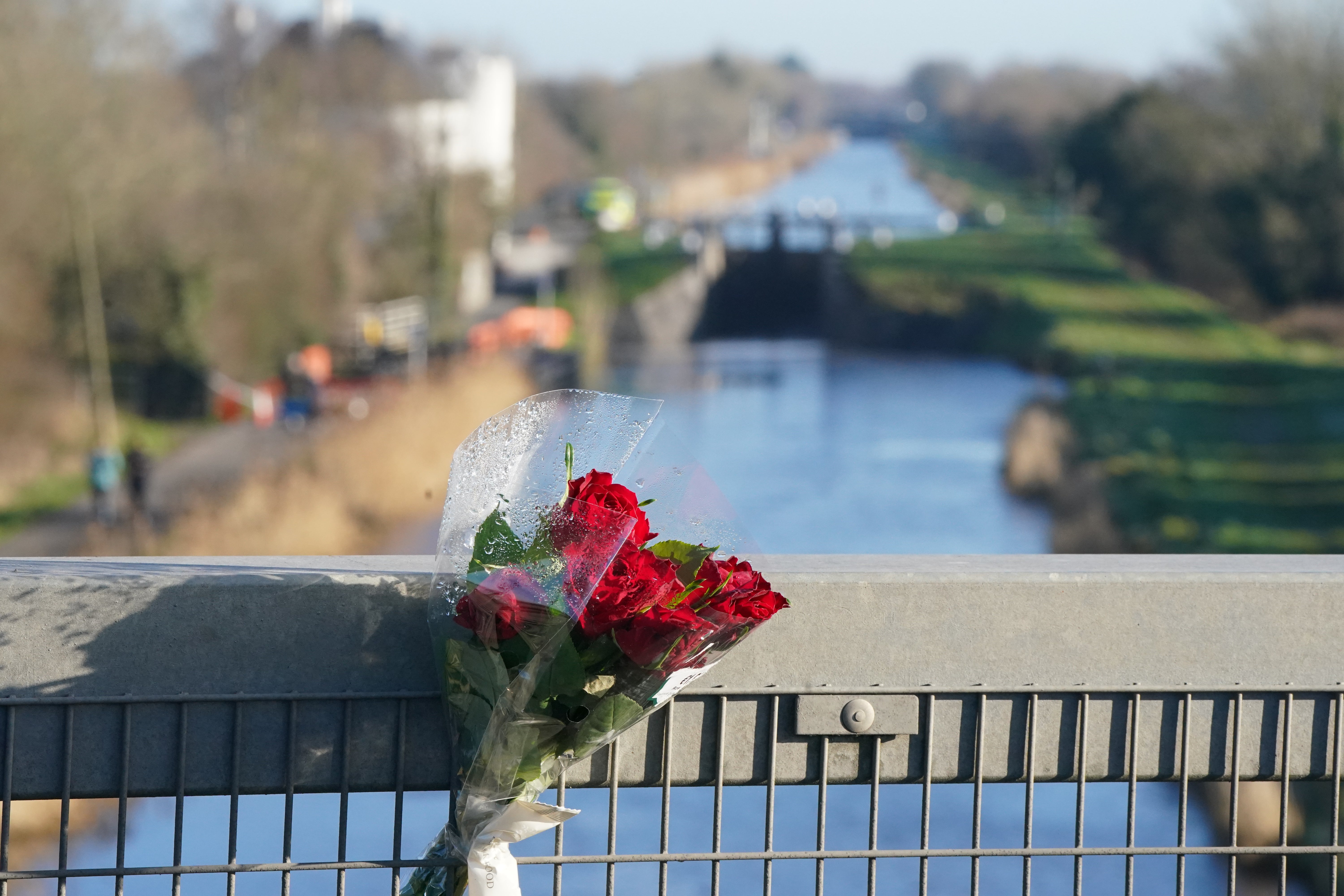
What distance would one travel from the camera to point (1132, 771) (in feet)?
8.00

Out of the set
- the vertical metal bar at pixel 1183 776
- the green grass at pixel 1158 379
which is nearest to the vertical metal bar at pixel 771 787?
the vertical metal bar at pixel 1183 776

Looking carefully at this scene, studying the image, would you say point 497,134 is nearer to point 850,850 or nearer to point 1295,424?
point 1295,424

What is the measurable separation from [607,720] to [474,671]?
0.17 metres

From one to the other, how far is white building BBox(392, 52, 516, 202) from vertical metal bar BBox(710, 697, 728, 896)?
36.2m

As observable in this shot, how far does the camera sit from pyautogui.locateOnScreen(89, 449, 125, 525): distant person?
63.4 ft

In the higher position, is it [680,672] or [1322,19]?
[1322,19]

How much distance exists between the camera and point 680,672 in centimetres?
199

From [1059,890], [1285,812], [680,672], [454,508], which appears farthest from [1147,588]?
[1059,890]

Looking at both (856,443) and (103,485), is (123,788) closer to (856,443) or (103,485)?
(103,485)

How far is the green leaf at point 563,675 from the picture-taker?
1921 mm

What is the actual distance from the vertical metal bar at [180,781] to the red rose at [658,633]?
636 millimetres

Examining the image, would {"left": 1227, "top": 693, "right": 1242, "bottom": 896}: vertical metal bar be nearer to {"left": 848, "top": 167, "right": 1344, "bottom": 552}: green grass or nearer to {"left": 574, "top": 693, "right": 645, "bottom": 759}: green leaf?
{"left": 574, "top": 693, "right": 645, "bottom": 759}: green leaf

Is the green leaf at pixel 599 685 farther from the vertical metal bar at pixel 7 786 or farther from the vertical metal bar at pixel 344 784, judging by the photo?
the vertical metal bar at pixel 7 786

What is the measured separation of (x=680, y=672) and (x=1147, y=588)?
842 mm
